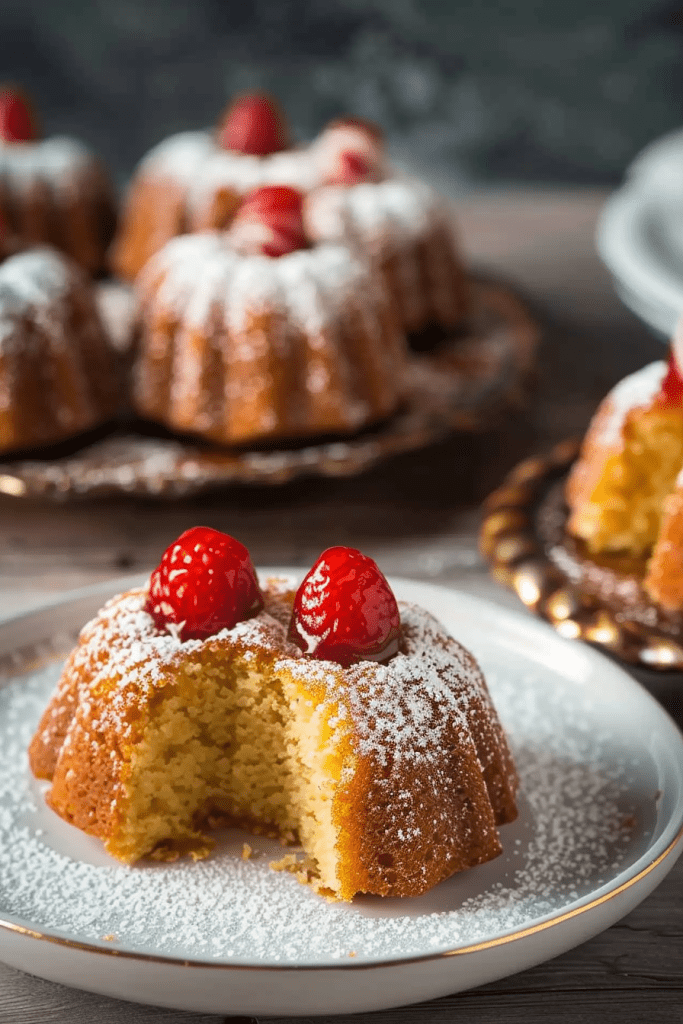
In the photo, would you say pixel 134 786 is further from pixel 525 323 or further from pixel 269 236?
pixel 525 323

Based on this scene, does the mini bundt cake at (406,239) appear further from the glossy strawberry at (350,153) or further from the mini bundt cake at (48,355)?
the mini bundt cake at (48,355)

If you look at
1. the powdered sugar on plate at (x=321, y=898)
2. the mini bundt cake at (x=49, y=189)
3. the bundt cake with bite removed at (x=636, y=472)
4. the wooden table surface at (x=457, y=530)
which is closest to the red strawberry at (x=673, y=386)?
the bundt cake with bite removed at (x=636, y=472)

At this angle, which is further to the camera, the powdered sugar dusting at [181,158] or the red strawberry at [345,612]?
the powdered sugar dusting at [181,158]

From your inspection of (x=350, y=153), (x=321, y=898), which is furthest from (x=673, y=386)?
(x=350, y=153)

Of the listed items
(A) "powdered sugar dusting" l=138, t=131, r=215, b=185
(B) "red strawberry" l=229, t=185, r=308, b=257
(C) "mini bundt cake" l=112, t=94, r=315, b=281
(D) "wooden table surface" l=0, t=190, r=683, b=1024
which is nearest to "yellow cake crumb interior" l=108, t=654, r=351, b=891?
(D) "wooden table surface" l=0, t=190, r=683, b=1024

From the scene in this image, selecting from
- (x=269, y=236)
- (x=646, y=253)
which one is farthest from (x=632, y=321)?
(x=269, y=236)

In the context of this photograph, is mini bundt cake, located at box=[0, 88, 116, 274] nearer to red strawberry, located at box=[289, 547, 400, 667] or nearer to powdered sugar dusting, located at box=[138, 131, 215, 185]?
powdered sugar dusting, located at box=[138, 131, 215, 185]

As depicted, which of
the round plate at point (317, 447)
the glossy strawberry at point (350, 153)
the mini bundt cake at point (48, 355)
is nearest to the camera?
the round plate at point (317, 447)
